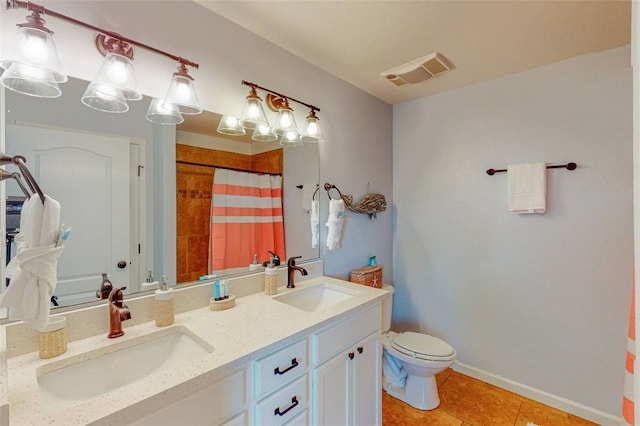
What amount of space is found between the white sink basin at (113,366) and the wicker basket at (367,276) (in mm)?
1292

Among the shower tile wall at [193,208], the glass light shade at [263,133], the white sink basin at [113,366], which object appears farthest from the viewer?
the glass light shade at [263,133]

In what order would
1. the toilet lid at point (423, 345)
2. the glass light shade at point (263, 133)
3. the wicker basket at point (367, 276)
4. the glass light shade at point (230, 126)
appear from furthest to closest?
the wicker basket at point (367, 276) < the toilet lid at point (423, 345) < the glass light shade at point (263, 133) < the glass light shade at point (230, 126)

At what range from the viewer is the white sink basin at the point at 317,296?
5.30ft

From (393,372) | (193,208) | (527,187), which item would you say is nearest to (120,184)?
(193,208)

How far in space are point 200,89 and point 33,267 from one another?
1.01 m

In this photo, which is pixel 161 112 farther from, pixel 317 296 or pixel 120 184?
pixel 317 296

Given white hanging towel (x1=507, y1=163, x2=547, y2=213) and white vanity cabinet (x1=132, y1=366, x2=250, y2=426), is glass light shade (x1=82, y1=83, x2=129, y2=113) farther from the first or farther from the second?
white hanging towel (x1=507, y1=163, x2=547, y2=213)

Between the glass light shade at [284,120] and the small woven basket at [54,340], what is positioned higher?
the glass light shade at [284,120]

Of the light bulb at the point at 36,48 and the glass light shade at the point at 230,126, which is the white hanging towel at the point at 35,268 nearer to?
the light bulb at the point at 36,48

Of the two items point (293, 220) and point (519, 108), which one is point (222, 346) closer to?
point (293, 220)

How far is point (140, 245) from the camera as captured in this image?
121cm

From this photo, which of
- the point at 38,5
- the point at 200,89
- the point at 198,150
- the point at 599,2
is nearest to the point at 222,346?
the point at 198,150

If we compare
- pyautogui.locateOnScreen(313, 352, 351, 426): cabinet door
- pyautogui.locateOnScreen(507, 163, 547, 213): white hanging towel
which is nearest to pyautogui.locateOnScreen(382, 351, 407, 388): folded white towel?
pyautogui.locateOnScreen(313, 352, 351, 426): cabinet door

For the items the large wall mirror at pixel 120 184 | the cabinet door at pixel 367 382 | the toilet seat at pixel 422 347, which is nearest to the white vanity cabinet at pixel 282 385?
the cabinet door at pixel 367 382
